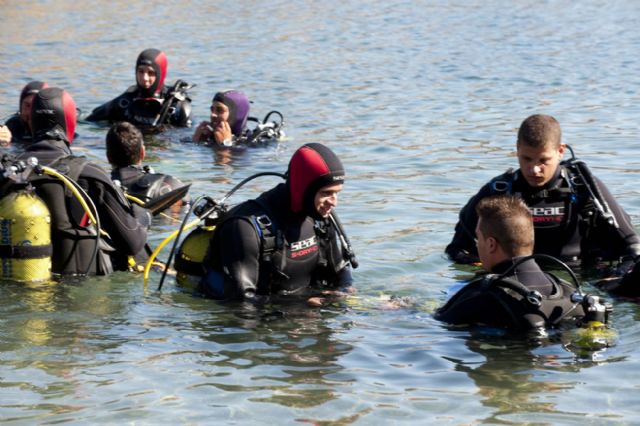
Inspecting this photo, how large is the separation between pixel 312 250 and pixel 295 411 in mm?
1569

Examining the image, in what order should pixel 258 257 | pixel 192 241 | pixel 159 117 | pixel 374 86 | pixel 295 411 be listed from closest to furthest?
pixel 295 411 < pixel 258 257 < pixel 192 241 < pixel 159 117 < pixel 374 86

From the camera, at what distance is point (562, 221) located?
23.5 ft

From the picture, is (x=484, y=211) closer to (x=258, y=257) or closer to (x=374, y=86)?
(x=258, y=257)

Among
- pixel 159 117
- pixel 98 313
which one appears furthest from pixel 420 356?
pixel 159 117

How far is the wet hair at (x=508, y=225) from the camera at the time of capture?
5.64 m

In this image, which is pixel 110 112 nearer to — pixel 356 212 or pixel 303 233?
pixel 356 212

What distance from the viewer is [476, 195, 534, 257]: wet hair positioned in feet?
18.5

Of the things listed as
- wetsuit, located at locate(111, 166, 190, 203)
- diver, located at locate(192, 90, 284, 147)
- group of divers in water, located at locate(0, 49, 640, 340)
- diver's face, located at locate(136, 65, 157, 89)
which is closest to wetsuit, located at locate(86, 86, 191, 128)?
diver's face, located at locate(136, 65, 157, 89)

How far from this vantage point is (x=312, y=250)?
646 cm

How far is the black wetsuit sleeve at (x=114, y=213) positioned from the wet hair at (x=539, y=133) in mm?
2483

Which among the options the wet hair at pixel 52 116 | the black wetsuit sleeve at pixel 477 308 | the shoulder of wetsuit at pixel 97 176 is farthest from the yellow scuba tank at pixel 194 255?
the black wetsuit sleeve at pixel 477 308

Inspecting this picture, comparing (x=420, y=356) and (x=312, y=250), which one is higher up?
(x=312, y=250)

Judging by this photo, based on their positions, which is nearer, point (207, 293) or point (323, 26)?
point (207, 293)

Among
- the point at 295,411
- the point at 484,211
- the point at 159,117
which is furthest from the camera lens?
the point at 159,117
